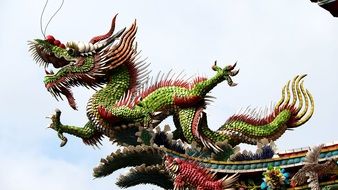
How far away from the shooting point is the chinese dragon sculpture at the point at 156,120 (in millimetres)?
14695

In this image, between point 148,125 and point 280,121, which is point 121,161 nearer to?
point 148,125

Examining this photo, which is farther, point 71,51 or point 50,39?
point 50,39

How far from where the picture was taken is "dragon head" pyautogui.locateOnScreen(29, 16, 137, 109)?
16.4m

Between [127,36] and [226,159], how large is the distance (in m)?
3.25

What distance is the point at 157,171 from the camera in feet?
50.1

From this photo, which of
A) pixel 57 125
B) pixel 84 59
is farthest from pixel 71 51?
pixel 57 125

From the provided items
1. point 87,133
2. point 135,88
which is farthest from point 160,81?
point 87,133

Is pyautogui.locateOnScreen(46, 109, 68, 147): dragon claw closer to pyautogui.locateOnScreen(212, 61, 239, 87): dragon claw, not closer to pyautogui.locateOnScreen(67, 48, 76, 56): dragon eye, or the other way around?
pyautogui.locateOnScreen(67, 48, 76, 56): dragon eye

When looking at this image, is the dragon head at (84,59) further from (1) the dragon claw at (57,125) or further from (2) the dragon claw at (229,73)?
(2) the dragon claw at (229,73)

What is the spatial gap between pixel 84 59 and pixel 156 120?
5.90 ft

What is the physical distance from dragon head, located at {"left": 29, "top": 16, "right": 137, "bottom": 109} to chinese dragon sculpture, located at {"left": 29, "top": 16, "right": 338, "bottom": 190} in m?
0.02

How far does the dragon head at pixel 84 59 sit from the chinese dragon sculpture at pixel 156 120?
2 cm

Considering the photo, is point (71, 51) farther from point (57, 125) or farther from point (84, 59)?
point (57, 125)

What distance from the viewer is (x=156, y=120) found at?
1600cm
